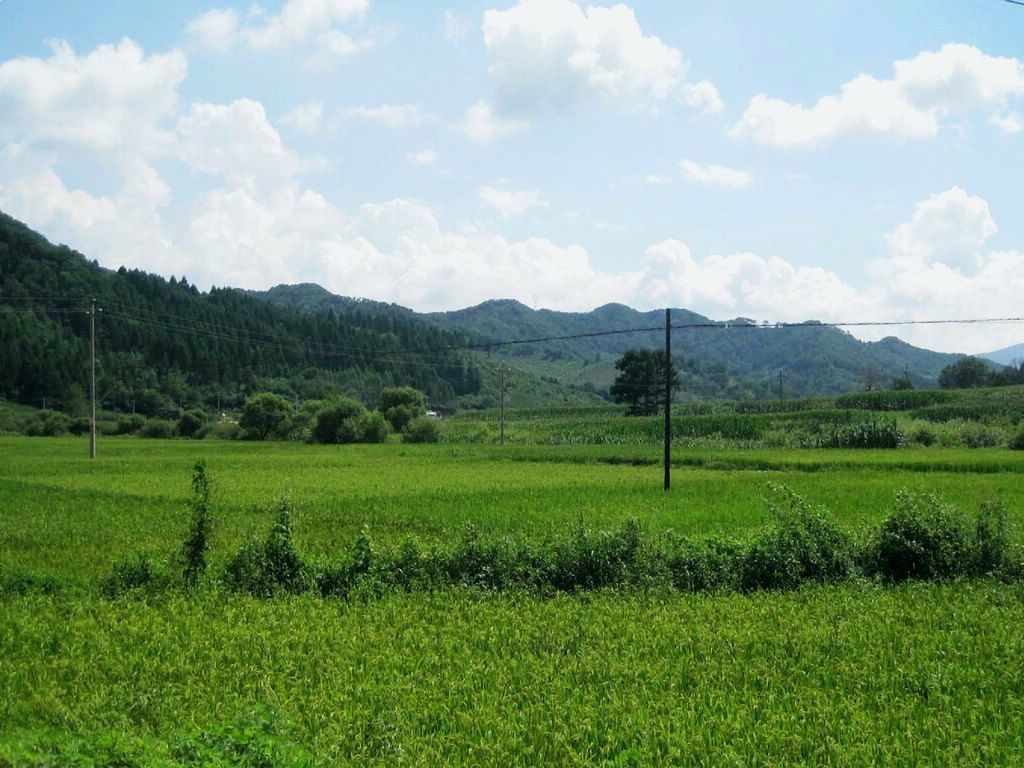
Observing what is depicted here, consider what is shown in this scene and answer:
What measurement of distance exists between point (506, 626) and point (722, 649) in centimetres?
272

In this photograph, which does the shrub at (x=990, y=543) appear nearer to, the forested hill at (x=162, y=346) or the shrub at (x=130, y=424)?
the forested hill at (x=162, y=346)

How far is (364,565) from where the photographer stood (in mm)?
13547

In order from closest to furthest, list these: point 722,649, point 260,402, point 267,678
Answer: point 267,678
point 722,649
point 260,402

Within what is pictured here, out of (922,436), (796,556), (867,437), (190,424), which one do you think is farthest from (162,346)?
(796,556)

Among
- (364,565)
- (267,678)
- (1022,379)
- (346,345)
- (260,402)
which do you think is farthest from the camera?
(346,345)

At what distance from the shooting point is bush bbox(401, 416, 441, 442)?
73.6 m

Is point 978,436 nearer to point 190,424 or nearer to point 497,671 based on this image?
point 497,671

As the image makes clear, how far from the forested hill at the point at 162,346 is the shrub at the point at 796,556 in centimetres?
8493

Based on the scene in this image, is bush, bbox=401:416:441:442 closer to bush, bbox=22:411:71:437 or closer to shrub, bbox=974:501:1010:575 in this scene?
bush, bbox=22:411:71:437

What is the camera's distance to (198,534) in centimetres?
1345

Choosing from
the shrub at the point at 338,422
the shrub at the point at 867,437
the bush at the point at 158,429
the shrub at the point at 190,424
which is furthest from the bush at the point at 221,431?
the shrub at the point at 867,437

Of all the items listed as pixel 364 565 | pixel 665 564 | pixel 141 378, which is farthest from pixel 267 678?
pixel 141 378

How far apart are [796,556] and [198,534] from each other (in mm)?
9700

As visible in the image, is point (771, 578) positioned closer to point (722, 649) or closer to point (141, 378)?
point (722, 649)
